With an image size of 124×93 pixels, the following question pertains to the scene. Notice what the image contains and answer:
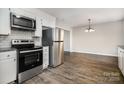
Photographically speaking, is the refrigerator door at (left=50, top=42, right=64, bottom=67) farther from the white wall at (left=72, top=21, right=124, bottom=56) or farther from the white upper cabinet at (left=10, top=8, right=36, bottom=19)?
the white wall at (left=72, top=21, right=124, bottom=56)

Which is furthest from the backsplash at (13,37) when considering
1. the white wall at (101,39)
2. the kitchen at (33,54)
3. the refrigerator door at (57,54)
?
the white wall at (101,39)

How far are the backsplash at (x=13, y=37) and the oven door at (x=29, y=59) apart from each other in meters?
0.66

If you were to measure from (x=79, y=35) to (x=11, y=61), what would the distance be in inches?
249

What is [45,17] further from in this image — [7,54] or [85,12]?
[7,54]

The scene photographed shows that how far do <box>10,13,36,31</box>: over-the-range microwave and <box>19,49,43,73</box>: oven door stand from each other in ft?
2.56

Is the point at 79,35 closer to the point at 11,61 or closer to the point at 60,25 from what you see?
the point at 60,25

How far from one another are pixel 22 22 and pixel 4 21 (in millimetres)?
498

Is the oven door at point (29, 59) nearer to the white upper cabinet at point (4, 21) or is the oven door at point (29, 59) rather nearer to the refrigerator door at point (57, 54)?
the white upper cabinet at point (4, 21)

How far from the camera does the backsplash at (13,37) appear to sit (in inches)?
92.9

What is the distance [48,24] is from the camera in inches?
145

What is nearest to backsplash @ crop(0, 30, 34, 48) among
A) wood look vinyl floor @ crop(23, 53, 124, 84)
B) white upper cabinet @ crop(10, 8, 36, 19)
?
white upper cabinet @ crop(10, 8, 36, 19)

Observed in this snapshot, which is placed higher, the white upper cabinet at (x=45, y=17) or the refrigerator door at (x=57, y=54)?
the white upper cabinet at (x=45, y=17)
